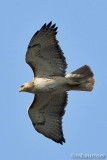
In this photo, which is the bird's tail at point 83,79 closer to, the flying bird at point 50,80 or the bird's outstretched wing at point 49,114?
the flying bird at point 50,80

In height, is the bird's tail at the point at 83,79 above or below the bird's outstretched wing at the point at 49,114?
above

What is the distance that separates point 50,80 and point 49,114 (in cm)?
141

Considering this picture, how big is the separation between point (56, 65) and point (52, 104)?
4.85ft

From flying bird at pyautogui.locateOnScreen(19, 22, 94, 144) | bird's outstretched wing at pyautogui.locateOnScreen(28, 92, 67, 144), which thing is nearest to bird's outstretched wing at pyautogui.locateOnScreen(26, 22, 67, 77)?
flying bird at pyautogui.locateOnScreen(19, 22, 94, 144)

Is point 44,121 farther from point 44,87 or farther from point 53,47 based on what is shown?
point 53,47

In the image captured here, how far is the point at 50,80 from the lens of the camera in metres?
15.5

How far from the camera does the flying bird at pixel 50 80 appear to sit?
15.3 meters

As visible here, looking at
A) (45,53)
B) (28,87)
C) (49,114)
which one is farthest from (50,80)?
(49,114)

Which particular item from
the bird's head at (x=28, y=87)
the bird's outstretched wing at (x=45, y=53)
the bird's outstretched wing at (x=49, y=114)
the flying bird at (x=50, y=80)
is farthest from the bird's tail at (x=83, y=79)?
the bird's head at (x=28, y=87)

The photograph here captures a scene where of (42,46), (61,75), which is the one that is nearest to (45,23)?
(42,46)

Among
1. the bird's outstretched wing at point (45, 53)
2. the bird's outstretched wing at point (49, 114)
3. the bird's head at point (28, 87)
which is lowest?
the bird's outstretched wing at point (49, 114)

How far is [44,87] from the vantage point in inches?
604

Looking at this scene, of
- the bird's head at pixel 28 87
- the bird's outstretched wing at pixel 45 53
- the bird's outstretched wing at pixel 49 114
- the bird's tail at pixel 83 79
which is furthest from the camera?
the bird's outstretched wing at pixel 49 114

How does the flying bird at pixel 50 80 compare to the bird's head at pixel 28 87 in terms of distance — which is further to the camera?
the bird's head at pixel 28 87
